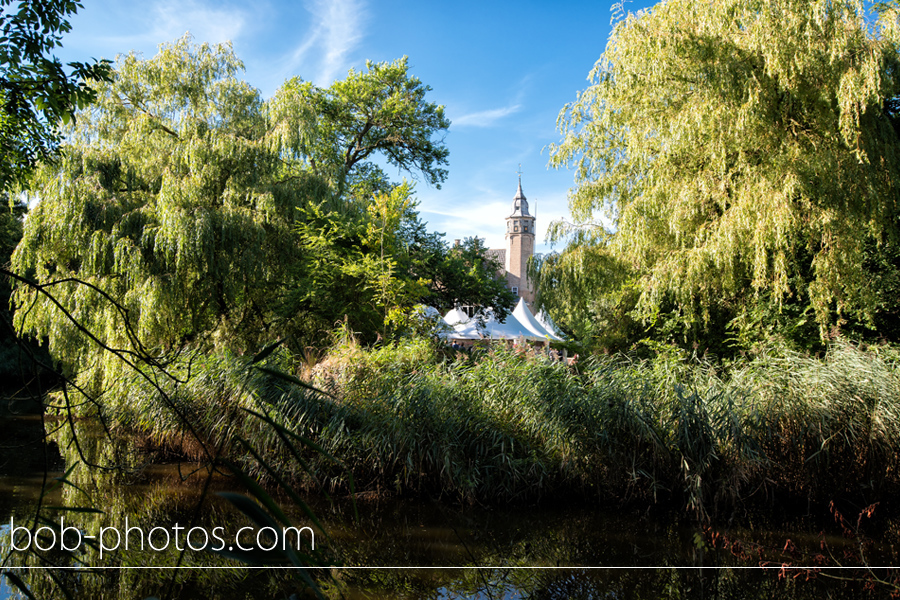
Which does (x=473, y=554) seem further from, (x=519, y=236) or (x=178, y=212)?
(x=519, y=236)

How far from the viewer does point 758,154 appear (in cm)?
895

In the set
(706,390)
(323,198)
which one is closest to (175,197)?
(323,198)

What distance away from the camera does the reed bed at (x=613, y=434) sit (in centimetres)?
589

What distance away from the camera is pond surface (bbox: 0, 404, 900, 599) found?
13.7ft

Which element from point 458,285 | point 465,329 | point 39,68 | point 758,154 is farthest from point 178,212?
point 758,154

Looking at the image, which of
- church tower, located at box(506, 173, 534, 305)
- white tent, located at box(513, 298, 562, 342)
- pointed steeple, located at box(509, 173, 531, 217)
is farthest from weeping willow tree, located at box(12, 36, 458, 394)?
pointed steeple, located at box(509, 173, 531, 217)

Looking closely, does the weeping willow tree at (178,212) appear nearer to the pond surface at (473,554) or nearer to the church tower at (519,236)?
the pond surface at (473,554)

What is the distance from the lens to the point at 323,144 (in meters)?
18.8

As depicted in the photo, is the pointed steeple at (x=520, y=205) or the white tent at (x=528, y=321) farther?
the pointed steeple at (x=520, y=205)

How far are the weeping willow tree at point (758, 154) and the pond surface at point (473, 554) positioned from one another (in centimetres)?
416

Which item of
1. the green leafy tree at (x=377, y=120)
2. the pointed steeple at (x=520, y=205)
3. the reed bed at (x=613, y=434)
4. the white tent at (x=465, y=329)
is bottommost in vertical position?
the reed bed at (x=613, y=434)

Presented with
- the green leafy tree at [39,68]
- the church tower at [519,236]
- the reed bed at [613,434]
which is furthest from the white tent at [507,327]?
the church tower at [519,236]

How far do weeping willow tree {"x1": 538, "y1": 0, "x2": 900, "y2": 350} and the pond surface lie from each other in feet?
13.6

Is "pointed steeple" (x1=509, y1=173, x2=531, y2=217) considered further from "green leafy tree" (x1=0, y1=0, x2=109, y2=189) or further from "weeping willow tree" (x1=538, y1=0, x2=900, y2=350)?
"green leafy tree" (x1=0, y1=0, x2=109, y2=189)
